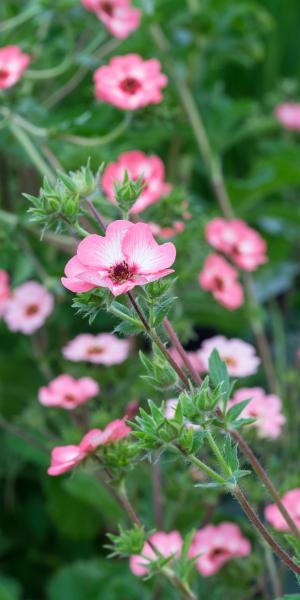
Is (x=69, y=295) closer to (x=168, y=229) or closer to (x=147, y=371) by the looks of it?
(x=168, y=229)

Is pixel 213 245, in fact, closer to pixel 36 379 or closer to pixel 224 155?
pixel 36 379

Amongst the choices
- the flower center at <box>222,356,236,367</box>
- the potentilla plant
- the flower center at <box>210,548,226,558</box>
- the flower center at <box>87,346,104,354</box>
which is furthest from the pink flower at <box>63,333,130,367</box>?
the potentilla plant

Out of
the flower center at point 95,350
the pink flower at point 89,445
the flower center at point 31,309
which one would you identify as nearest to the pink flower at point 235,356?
the flower center at point 95,350

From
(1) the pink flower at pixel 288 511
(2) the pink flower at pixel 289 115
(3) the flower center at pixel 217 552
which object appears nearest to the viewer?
(1) the pink flower at pixel 288 511

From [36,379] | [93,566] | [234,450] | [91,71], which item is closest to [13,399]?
[36,379]

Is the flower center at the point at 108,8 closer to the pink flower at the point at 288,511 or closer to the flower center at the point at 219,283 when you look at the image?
the flower center at the point at 219,283

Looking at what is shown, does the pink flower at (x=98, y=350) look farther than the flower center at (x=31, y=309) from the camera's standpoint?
No
